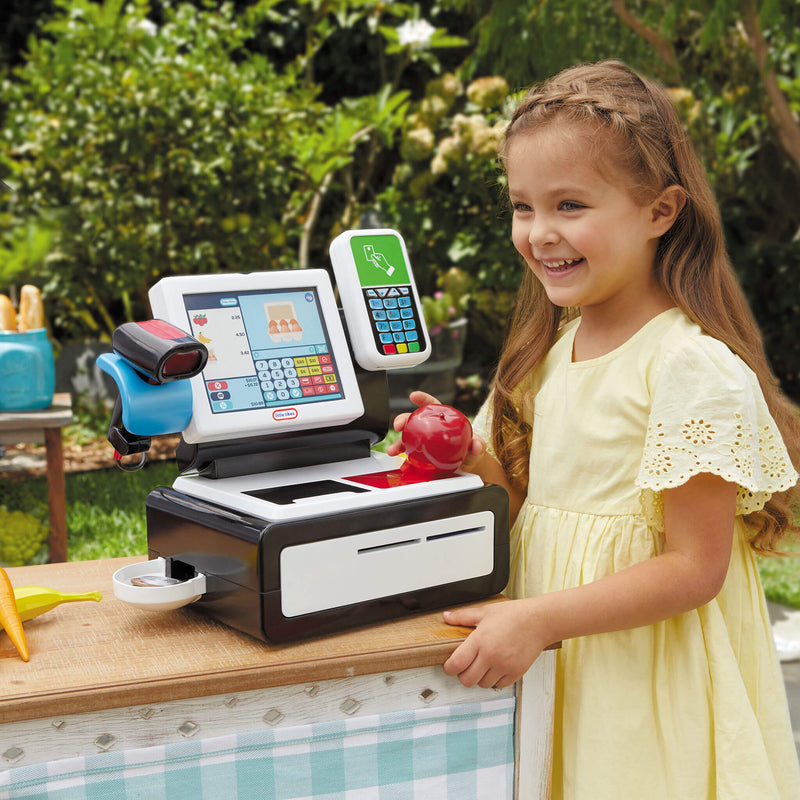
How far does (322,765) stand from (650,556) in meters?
0.46

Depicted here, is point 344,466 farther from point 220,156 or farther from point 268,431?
point 220,156

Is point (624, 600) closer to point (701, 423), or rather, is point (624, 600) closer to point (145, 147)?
point (701, 423)

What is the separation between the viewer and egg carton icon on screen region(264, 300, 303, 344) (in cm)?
114

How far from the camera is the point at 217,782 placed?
3.14 ft

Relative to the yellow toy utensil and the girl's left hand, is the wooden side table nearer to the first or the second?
the yellow toy utensil

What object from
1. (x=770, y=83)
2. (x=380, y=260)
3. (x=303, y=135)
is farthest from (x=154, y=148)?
(x=380, y=260)

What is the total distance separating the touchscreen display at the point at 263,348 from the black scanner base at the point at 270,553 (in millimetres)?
142

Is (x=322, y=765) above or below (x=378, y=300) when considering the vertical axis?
below

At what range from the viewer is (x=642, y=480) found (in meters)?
1.04

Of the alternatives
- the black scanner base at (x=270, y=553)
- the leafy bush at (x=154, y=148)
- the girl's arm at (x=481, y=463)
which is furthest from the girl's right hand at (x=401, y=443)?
the leafy bush at (x=154, y=148)

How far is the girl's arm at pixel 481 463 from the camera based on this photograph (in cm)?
122

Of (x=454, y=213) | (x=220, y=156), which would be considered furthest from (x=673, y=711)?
(x=454, y=213)

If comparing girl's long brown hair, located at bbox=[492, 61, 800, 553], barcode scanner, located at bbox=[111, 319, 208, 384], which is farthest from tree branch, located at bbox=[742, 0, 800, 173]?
barcode scanner, located at bbox=[111, 319, 208, 384]

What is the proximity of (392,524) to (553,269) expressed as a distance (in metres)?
0.38
